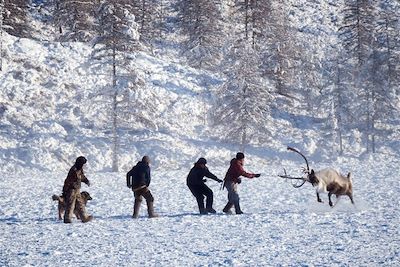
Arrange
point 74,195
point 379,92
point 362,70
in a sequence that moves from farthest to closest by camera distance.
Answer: point 362,70 < point 379,92 < point 74,195

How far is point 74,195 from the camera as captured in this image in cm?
1195

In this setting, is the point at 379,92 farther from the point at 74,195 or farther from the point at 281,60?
the point at 74,195

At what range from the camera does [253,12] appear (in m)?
49.5

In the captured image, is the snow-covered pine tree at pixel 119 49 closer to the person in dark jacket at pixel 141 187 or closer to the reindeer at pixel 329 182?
the person in dark jacket at pixel 141 187

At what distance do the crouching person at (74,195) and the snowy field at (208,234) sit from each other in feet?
1.29

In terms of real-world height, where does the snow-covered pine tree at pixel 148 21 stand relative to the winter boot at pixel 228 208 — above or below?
above

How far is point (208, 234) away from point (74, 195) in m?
4.01

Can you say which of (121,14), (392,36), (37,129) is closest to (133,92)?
(121,14)

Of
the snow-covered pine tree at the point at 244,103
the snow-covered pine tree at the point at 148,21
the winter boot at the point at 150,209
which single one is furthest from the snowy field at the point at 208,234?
the snow-covered pine tree at the point at 148,21

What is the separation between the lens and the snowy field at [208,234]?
25.8ft

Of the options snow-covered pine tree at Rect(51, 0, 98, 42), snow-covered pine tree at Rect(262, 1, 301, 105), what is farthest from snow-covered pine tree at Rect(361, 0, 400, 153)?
snow-covered pine tree at Rect(51, 0, 98, 42)

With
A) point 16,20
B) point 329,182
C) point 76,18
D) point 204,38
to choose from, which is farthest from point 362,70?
point 16,20

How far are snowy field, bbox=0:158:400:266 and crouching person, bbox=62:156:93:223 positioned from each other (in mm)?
394

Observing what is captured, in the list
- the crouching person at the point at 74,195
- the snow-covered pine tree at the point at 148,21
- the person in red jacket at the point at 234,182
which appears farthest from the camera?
the snow-covered pine tree at the point at 148,21
